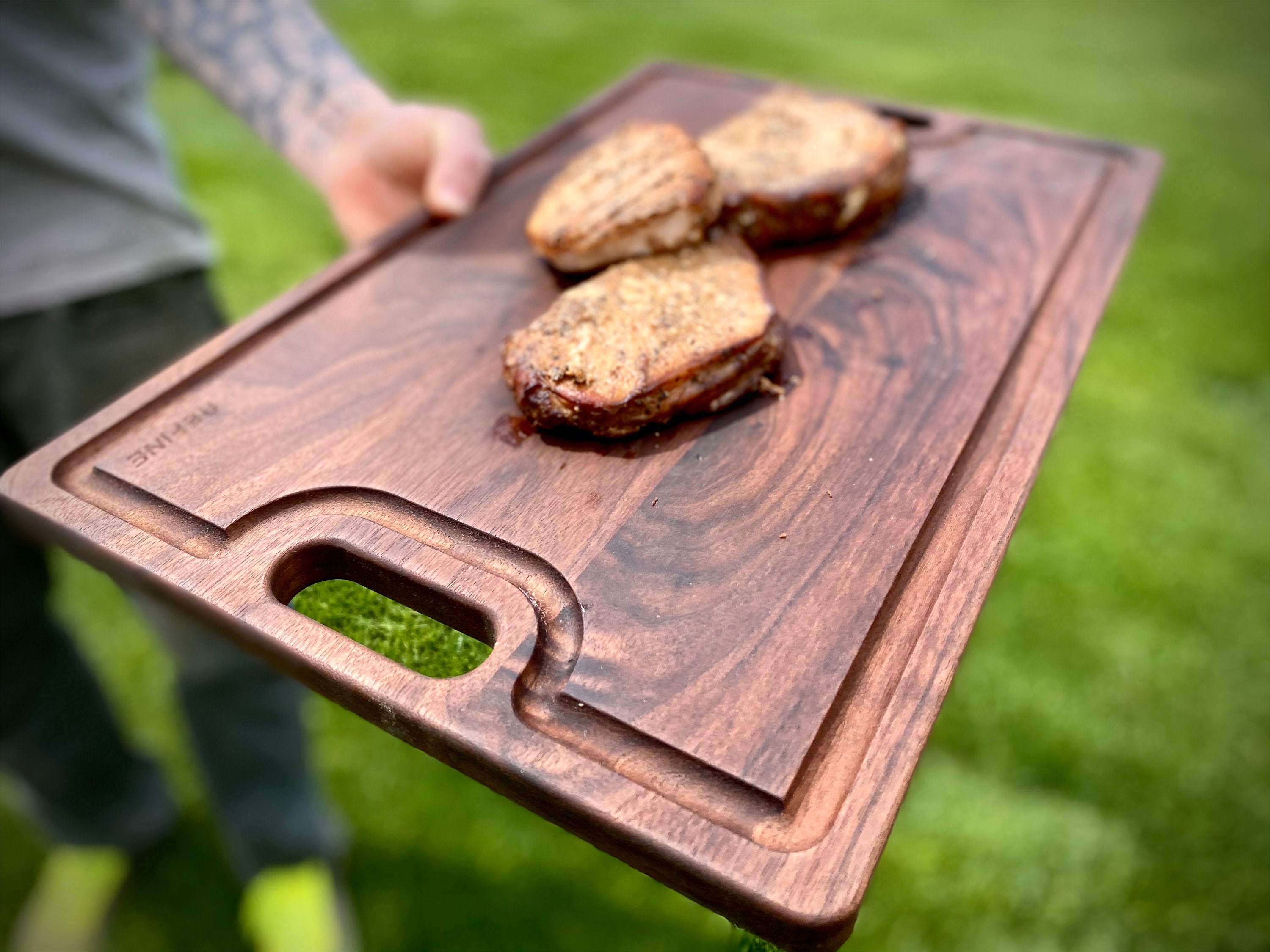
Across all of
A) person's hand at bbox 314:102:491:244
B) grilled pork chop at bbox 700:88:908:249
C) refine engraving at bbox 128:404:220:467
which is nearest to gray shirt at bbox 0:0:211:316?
person's hand at bbox 314:102:491:244

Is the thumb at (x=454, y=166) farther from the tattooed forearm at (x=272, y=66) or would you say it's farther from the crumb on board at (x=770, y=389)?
the crumb on board at (x=770, y=389)

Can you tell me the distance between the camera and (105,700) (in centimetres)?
235

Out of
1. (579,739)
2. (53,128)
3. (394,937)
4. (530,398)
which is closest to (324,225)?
(53,128)

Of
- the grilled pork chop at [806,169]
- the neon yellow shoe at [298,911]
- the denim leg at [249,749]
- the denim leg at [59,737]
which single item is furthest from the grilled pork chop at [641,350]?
the neon yellow shoe at [298,911]

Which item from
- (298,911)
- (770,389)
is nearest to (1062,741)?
(770,389)

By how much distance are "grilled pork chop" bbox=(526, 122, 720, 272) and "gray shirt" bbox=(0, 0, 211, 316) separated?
93cm

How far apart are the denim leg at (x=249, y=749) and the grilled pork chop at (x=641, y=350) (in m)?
1.26

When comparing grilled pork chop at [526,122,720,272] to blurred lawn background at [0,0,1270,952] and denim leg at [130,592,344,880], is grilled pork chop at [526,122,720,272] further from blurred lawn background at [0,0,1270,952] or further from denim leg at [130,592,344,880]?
denim leg at [130,592,344,880]

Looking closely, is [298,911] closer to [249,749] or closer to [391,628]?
[249,749]

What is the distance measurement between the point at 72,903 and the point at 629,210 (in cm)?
237

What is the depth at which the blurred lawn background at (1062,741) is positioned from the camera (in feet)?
7.72

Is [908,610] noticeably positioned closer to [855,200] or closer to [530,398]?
[530,398]

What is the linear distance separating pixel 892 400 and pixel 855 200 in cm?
53

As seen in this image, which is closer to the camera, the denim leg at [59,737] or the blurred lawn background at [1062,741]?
the denim leg at [59,737]
